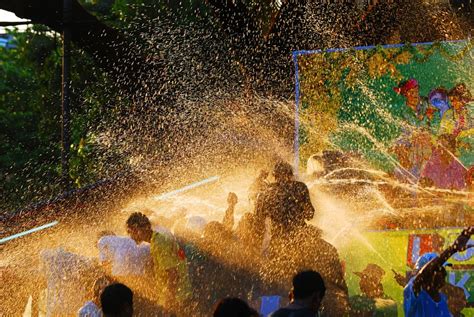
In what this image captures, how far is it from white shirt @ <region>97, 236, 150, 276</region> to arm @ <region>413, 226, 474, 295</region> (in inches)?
103

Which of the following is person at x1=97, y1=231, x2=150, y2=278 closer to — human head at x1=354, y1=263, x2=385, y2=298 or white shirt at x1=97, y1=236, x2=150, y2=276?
white shirt at x1=97, y1=236, x2=150, y2=276

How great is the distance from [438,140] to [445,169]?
298mm

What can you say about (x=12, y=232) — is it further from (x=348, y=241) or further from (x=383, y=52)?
(x=383, y=52)

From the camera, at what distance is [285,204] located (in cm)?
766

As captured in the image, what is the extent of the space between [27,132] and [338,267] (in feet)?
70.1

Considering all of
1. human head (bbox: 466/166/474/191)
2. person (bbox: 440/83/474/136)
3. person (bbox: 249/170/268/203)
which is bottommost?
person (bbox: 249/170/268/203)

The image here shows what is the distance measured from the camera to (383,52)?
9.09 m

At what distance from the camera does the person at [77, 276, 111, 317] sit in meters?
6.31

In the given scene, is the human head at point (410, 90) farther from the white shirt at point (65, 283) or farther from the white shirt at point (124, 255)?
the white shirt at point (65, 283)

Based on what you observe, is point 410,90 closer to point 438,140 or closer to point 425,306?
point 438,140

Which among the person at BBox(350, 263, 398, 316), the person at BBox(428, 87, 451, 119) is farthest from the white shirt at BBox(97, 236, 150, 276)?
the person at BBox(428, 87, 451, 119)

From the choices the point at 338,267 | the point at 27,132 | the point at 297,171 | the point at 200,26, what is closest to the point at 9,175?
the point at 27,132

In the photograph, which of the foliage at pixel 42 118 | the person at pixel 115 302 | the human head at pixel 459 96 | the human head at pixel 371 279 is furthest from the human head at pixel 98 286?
the foliage at pixel 42 118

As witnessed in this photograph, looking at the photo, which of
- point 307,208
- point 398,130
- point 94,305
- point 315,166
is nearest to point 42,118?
point 315,166
